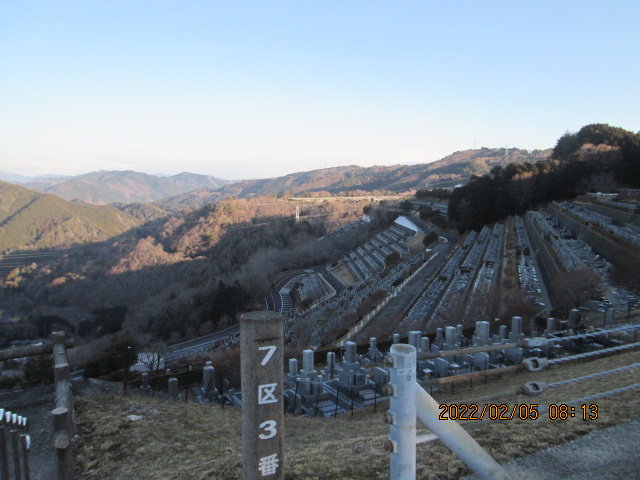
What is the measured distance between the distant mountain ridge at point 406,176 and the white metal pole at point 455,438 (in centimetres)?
5204

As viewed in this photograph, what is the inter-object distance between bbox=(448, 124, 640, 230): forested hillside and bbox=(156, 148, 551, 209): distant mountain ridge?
2162cm

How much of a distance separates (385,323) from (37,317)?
43.0 metres

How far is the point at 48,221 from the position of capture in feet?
298

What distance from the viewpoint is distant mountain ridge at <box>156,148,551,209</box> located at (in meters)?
78.3

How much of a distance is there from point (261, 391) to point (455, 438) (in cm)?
90

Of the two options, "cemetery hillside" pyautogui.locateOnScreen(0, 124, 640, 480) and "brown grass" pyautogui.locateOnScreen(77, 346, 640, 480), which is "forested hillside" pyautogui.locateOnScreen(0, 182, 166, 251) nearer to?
"cemetery hillside" pyautogui.locateOnScreen(0, 124, 640, 480)

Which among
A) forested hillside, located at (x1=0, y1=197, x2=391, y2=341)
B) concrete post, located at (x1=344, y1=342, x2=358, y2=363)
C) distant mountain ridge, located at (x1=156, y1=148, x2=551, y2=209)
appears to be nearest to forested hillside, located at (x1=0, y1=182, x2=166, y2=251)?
forested hillside, located at (x1=0, y1=197, x2=391, y2=341)

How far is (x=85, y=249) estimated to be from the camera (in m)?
72.9

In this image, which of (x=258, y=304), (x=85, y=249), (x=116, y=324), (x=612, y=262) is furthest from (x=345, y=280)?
(x=85, y=249)

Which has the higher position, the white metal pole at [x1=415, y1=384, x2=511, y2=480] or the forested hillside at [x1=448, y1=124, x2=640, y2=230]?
the forested hillside at [x1=448, y1=124, x2=640, y2=230]

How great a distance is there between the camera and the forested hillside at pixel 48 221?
82.4 meters

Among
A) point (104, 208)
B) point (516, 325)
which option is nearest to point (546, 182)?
point (516, 325)

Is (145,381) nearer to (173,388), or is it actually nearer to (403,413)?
(173,388)

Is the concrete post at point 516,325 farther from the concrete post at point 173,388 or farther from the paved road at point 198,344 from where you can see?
the paved road at point 198,344
